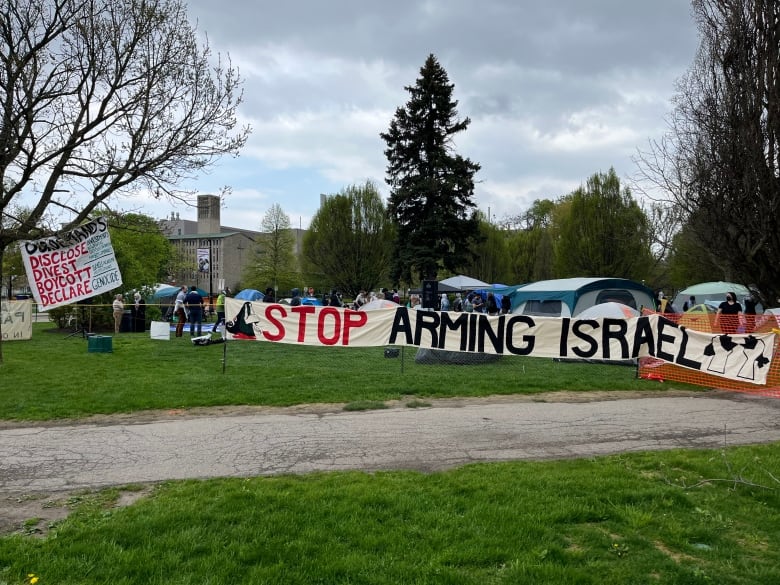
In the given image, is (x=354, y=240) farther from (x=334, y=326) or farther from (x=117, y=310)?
(x=334, y=326)

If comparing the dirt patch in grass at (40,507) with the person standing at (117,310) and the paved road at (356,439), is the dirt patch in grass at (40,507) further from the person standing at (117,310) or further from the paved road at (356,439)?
the person standing at (117,310)

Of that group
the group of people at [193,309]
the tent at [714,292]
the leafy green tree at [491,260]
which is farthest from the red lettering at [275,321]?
the leafy green tree at [491,260]

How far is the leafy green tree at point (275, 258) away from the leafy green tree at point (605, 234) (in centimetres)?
2980

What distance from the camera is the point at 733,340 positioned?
11117 millimetres

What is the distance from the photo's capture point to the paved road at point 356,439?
6023mm

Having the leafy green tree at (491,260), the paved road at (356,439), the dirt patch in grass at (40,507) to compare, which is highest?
the leafy green tree at (491,260)

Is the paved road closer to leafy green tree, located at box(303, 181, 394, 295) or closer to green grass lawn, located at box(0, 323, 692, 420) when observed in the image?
green grass lawn, located at box(0, 323, 692, 420)

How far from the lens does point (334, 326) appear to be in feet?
40.3

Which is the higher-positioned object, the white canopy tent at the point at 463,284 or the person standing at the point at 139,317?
the white canopy tent at the point at 463,284

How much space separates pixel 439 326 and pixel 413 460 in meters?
6.10

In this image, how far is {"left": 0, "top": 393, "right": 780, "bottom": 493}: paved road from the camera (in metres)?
6.02

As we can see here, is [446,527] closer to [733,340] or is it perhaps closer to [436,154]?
[733,340]

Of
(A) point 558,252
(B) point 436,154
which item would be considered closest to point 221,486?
(B) point 436,154

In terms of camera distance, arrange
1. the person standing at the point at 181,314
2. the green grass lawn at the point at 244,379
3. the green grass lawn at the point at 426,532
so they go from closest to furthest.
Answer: the green grass lawn at the point at 426,532 < the green grass lawn at the point at 244,379 < the person standing at the point at 181,314
